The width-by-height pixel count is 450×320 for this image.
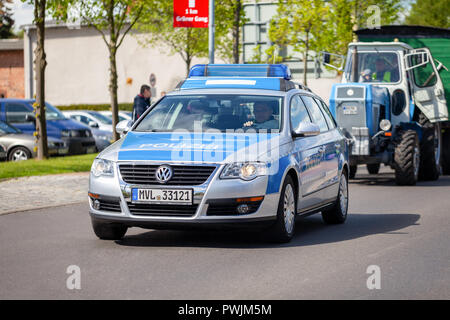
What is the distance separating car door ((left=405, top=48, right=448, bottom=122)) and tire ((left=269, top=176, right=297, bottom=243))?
10.4 metres

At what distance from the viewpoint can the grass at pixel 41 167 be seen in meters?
18.8

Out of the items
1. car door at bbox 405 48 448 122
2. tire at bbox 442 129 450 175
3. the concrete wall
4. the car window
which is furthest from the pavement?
the concrete wall

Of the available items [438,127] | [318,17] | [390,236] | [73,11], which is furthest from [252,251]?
[318,17]

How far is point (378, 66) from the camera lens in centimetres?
1930

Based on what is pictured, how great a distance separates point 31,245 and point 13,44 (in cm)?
5350

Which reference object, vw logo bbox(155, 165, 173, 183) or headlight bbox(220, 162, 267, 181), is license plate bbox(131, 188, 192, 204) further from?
headlight bbox(220, 162, 267, 181)

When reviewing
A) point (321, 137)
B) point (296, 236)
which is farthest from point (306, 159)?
point (321, 137)

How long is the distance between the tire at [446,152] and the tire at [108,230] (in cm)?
1322

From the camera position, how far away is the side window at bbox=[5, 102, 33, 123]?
80.5ft

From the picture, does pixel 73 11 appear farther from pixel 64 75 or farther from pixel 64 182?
pixel 64 75

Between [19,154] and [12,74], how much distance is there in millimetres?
39586

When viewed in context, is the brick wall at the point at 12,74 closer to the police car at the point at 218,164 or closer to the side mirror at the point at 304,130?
the police car at the point at 218,164
